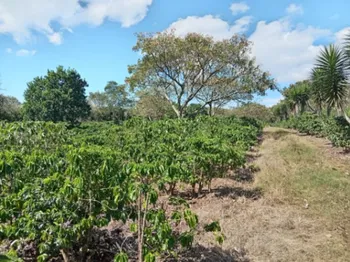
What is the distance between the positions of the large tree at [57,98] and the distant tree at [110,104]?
13874 mm

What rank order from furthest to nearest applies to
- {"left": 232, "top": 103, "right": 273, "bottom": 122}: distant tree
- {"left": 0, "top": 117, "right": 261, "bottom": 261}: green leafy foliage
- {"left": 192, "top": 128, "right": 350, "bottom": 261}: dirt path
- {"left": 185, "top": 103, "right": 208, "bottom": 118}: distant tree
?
{"left": 232, "top": 103, "right": 273, "bottom": 122}: distant tree → {"left": 185, "top": 103, "right": 208, "bottom": 118}: distant tree → {"left": 192, "top": 128, "right": 350, "bottom": 261}: dirt path → {"left": 0, "top": 117, "right": 261, "bottom": 261}: green leafy foliage

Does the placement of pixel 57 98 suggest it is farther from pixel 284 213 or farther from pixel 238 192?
pixel 284 213

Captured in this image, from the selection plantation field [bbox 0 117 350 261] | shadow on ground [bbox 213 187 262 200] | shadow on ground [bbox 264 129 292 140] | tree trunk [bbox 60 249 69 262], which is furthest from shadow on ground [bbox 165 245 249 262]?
shadow on ground [bbox 264 129 292 140]

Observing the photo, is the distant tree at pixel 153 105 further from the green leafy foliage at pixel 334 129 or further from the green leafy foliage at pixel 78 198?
the green leafy foliage at pixel 78 198

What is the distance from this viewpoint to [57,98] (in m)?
30.6

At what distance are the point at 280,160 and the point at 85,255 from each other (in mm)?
8097

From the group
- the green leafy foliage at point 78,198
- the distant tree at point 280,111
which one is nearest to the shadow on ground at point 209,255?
the green leafy foliage at point 78,198

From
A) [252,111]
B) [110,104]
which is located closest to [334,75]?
[252,111]

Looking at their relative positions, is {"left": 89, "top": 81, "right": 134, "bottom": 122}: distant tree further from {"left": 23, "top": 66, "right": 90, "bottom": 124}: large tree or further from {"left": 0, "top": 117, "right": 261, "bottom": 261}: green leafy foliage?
{"left": 0, "top": 117, "right": 261, "bottom": 261}: green leafy foliage

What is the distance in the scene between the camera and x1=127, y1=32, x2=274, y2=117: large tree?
19.0 meters

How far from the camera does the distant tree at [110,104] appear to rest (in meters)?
47.2

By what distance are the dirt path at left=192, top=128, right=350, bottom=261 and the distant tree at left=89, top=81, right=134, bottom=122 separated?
4053 cm

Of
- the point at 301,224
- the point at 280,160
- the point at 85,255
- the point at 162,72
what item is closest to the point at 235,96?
the point at 162,72

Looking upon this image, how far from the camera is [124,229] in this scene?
4.17 m
